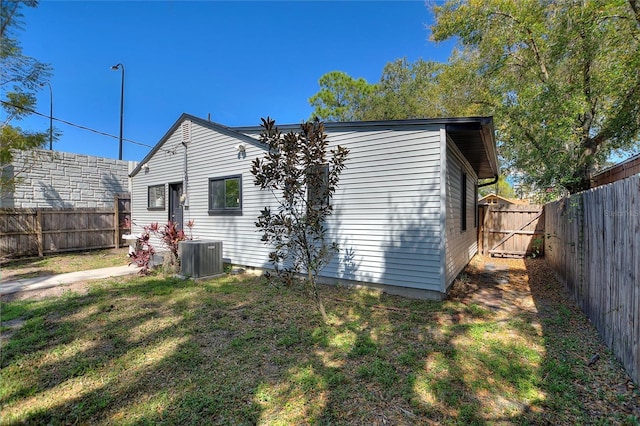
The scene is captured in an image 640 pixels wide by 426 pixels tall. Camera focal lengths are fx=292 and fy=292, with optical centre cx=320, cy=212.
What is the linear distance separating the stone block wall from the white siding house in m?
6.60

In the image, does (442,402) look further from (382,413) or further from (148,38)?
(148,38)

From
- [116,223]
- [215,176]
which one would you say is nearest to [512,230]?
[215,176]

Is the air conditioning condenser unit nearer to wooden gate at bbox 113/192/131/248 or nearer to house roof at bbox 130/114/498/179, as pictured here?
house roof at bbox 130/114/498/179

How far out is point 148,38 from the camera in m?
9.80

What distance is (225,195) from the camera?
805 cm

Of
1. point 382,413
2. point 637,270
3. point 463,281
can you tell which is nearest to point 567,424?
point 382,413

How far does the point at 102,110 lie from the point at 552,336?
20062mm

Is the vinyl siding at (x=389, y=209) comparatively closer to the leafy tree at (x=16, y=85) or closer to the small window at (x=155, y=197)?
the small window at (x=155, y=197)

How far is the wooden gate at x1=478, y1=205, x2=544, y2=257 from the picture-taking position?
10.2 metres

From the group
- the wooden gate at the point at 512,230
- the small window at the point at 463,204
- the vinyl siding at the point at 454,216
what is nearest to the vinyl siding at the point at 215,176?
the vinyl siding at the point at 454,216

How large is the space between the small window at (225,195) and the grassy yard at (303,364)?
3.12 metres

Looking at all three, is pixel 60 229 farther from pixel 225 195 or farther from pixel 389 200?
pixel 389 200

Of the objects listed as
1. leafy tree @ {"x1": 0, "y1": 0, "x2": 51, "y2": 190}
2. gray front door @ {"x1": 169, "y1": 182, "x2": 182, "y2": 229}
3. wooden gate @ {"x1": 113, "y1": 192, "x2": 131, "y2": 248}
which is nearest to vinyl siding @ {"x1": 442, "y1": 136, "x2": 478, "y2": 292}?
gray front door @ {"x1": 169, "y1": 182, "x2": 182, "y2": 229}

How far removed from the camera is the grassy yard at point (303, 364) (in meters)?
2.34
